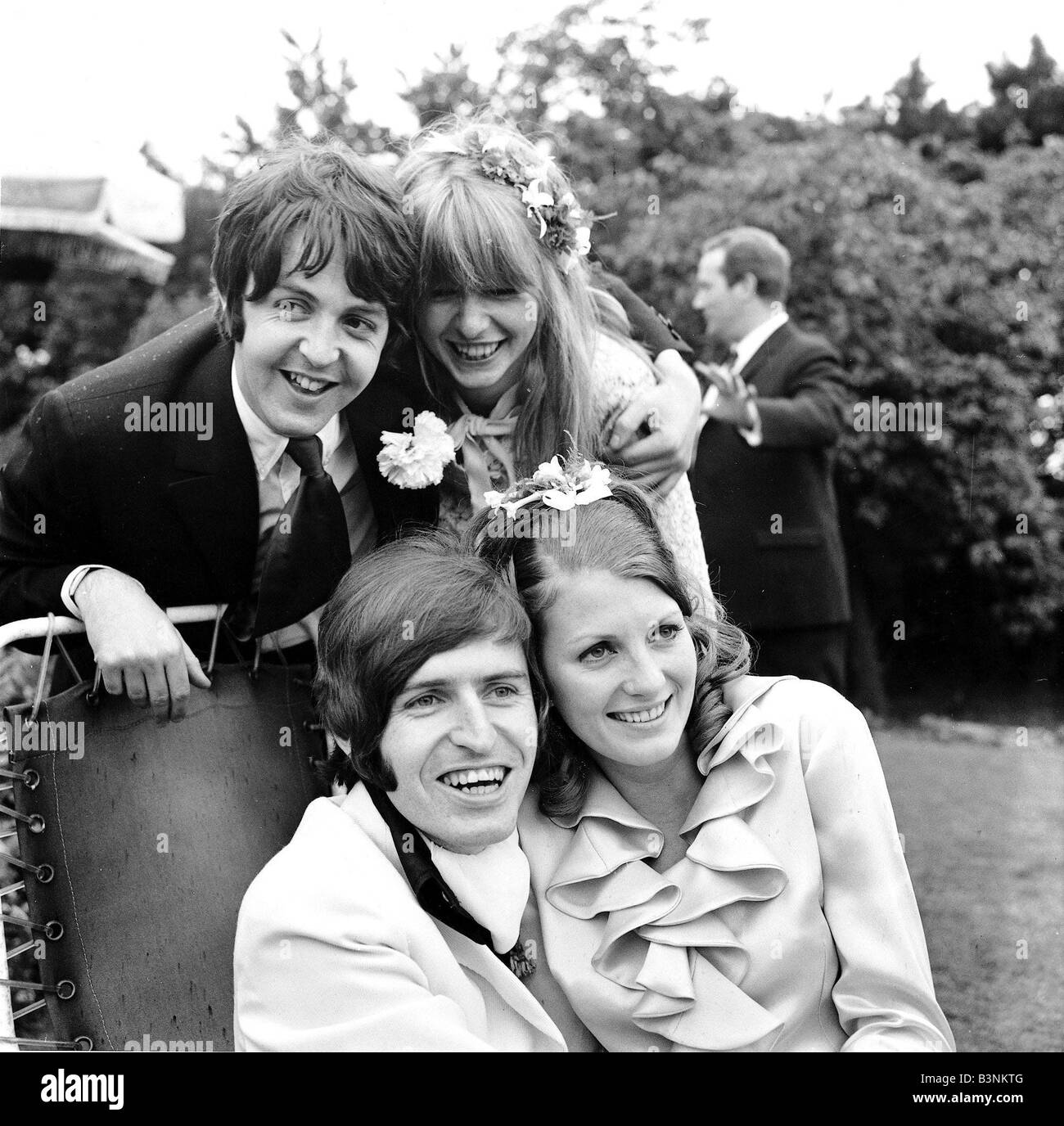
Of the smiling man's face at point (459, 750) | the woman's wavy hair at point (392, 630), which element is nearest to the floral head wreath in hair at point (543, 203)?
the woman's wavy hair at point (392, 630)

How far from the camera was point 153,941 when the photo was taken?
100 inches

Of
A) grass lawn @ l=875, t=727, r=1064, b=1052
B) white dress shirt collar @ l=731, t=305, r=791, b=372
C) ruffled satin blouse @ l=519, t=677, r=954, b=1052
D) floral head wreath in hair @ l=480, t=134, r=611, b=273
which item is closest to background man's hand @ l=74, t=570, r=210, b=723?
ruffled satin blouse @ l=519, t=677, r=954, b=1052

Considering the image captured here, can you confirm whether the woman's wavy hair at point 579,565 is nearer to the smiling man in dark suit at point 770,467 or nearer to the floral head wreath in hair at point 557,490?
the floral head wreath in hair at point 557,490

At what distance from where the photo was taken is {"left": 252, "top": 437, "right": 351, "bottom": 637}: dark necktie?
9.29 ft

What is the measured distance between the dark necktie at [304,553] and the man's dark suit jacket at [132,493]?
8cm

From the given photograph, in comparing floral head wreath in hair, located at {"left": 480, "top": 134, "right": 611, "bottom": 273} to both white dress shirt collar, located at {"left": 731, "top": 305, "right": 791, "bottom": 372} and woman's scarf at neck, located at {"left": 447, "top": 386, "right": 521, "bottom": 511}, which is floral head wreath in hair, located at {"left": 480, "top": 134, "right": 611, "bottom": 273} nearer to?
woman's scarf at neck, located at {"left": 447, "top": 386, "right": 521, "bottom": 511}

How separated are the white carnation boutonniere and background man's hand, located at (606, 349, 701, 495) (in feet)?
1.48

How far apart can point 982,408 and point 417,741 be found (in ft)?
17.0

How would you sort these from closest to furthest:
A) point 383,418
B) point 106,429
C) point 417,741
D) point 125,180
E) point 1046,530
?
point 417,741
point 106,429
point 383,418
point 125,180
point 1046,530

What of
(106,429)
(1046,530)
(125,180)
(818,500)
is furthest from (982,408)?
(106,429)

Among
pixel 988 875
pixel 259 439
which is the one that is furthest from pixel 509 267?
pixel 988 875

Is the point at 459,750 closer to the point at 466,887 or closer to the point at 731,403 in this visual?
the point at 466,887
